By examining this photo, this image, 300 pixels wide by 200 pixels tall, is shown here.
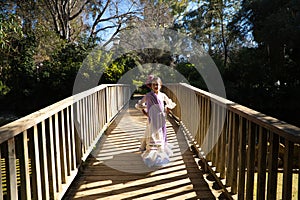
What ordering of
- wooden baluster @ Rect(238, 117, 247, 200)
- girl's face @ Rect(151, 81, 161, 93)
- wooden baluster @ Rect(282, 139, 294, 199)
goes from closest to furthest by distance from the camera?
wooden baluster @ Rect(282, 139, 294, 199) → wooden baluster @ Rect(238, 117, 247, 200) → girl's face @ Rect(151, 81, 161, 93)

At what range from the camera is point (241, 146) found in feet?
6.33

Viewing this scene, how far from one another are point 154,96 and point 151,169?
0.90 m

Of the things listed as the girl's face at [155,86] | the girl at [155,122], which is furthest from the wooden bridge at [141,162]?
the girl's face at [155,86]

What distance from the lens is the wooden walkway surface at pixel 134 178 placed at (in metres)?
2.46

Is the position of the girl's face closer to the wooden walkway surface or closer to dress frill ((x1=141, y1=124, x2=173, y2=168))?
dress frill ((x1=141, y1=124, x2=173, y2=168))

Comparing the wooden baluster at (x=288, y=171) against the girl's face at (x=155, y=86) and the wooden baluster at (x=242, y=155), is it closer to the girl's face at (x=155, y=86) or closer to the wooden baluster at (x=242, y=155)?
the wooden baluster at (x=242, y=155)

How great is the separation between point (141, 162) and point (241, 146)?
1641 millimetres

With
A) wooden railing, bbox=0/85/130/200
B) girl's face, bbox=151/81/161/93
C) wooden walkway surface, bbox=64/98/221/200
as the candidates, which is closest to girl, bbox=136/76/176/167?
girl's face, bbox=151/81/161/93

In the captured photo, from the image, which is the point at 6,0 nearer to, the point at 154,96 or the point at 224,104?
the point at 154,96

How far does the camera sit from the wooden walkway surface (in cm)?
246

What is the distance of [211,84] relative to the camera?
15.2 metres

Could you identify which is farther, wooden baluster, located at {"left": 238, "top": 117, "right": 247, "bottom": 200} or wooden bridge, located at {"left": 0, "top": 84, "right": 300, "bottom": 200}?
wooden baluster, located at {"left": 238, "top": 117, "right": 247, "bottom": 200}

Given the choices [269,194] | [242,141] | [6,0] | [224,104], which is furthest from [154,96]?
[6,0]

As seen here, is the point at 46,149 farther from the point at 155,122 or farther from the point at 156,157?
the point at 155,122
